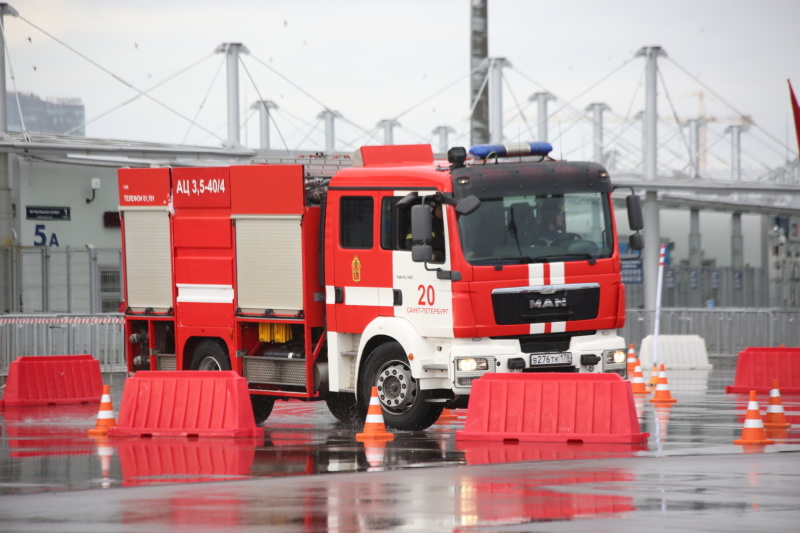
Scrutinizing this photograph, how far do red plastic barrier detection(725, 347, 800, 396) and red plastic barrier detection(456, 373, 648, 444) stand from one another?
8766mm

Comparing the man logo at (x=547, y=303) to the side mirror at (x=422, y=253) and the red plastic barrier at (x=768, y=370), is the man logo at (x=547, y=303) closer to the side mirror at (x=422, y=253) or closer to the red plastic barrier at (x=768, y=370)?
the side mirror at (x=422, y=253)

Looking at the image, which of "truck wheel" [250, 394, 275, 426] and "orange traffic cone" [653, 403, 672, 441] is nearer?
"orange traffic cone" [653, 403, 672, 441]

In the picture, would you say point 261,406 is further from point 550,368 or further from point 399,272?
point 550,368

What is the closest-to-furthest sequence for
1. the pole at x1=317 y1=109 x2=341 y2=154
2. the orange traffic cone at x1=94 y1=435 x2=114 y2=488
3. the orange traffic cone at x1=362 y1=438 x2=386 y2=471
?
the orange traffic cone at x1=94 y1=435 x2=114 y2=488, the orange traffic cone at x1=362 y1=438 x2=386 y2=471, the pole at x1=317 y1=109 x2=341 y2=154

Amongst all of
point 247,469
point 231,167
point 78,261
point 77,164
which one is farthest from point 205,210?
point 77,164

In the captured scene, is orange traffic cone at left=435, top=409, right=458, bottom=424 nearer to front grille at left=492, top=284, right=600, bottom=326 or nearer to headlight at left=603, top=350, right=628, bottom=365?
headlight at left=603, top=350, right=628, bottom=365

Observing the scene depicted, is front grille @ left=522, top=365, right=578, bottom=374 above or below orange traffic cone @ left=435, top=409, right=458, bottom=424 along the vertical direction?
above

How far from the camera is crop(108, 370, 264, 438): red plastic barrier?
15367mm

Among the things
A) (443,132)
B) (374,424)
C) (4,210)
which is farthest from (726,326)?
(443,132)

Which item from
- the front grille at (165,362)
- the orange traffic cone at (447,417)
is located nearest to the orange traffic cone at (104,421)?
the front grille at (165,362)

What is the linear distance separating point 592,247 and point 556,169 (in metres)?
0.95

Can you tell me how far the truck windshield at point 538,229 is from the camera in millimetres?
15398

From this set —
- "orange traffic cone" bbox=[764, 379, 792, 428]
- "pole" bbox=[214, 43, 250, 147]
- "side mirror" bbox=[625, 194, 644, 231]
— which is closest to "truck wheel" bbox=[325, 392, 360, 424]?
"side mirror" bbox=[625, 194, 644, 231]

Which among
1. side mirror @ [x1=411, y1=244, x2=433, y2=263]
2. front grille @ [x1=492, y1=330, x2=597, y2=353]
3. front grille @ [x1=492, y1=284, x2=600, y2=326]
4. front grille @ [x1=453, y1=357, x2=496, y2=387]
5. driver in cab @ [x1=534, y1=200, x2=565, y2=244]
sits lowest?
front grille @ [x1=453, y1=357, x2=496, y2=387]
